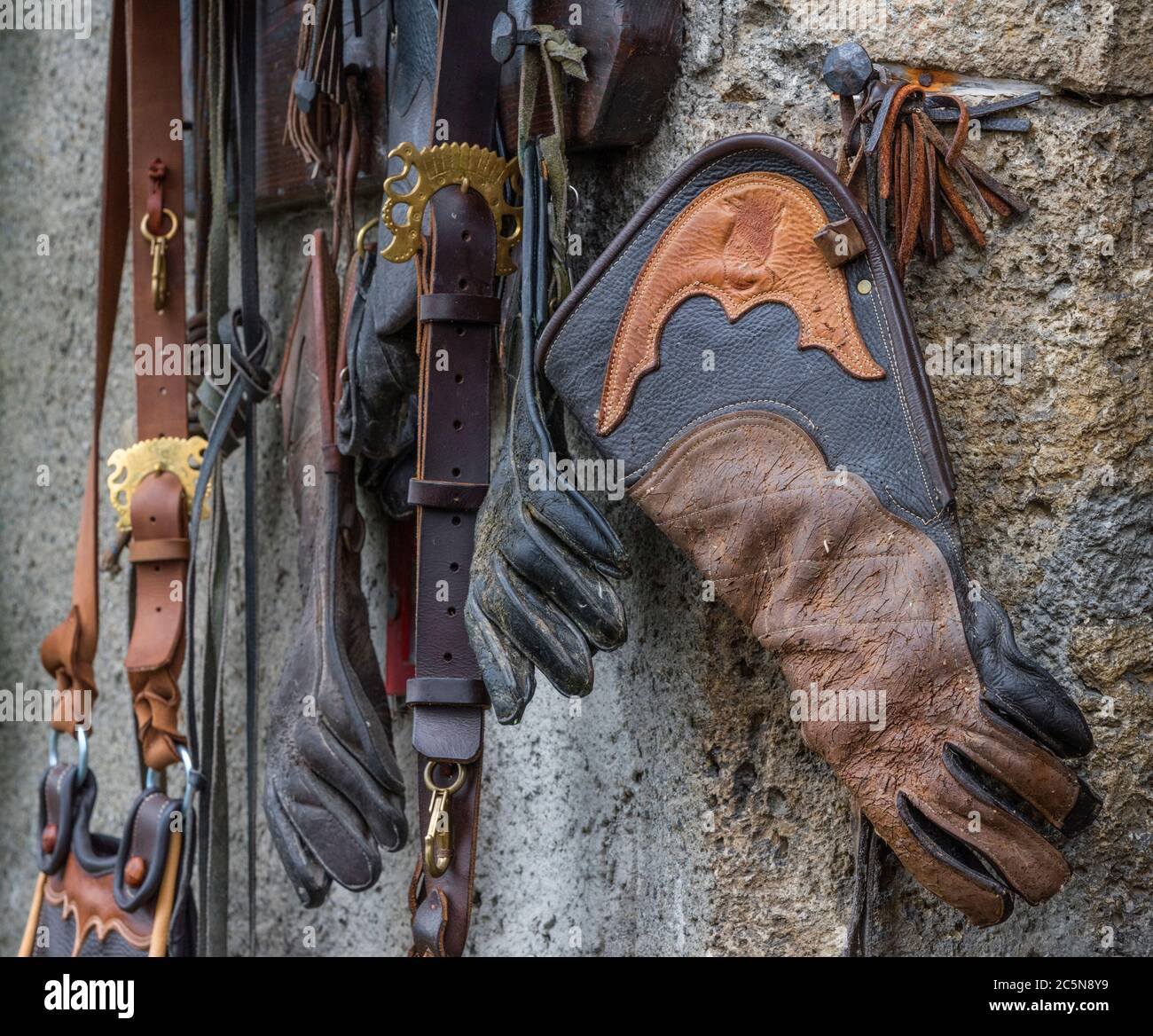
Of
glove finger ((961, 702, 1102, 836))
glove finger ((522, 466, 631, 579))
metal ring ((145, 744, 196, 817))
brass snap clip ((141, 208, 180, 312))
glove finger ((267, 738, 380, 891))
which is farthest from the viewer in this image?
brass snap clip ((141, 208, 180, 312))

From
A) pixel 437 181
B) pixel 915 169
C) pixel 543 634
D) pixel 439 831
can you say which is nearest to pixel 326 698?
pixel 439 831

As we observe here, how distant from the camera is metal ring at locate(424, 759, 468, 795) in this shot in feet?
3.87

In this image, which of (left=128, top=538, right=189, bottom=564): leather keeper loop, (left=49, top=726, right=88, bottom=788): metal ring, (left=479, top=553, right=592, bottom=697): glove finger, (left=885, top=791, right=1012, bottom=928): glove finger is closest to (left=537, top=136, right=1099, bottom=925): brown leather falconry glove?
(left=885, top=791, right=1012, bottom=928): glove finger

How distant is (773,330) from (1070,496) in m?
0.26

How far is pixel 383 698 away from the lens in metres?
1.39

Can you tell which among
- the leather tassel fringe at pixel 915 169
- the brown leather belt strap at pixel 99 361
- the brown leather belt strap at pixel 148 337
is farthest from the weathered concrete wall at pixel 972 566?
the brown leather belt strap at pixel 99 361

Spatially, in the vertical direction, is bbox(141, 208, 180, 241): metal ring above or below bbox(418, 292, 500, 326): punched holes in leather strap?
above

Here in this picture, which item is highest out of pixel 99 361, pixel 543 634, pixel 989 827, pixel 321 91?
pixel 321 91

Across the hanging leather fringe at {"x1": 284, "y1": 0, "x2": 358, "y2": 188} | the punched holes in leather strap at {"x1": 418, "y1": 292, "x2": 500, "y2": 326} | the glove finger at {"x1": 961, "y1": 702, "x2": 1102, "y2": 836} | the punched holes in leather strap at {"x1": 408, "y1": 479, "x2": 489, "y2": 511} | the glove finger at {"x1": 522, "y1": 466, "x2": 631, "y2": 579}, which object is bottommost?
the glove finger at {"x1": 961, "y1": 702, "x2": 1102, "y2": 836}

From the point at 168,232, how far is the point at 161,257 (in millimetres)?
35

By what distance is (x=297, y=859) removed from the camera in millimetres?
1303

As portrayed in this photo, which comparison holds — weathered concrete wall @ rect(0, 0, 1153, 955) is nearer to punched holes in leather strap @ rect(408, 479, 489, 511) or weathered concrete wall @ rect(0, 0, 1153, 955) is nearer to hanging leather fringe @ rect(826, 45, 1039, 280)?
hanging leather fringe @ rect(826, 45, 1039, 280)

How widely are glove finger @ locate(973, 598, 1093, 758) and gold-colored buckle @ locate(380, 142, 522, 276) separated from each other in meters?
0.52

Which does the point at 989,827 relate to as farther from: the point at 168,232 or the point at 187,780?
the point at 168,232
